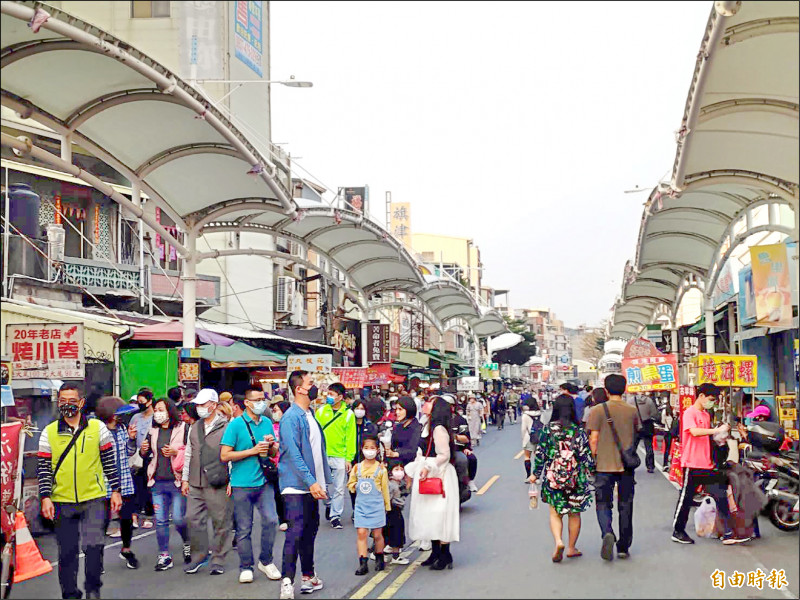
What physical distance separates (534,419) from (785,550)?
30.7 feet

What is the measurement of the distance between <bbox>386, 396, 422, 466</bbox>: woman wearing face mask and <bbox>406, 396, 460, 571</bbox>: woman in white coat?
957 millimetres

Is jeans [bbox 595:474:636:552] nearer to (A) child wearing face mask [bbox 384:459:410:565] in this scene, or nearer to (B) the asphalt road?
(B) the asphalt road

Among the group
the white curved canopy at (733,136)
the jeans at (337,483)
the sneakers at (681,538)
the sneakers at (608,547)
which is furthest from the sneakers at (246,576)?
the white curved canopy at (733,136)

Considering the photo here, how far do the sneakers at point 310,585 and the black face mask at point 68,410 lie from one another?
262cm

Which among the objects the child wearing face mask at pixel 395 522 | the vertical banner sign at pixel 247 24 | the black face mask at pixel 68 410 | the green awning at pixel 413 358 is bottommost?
the child wearing face mask at pixel 395 522

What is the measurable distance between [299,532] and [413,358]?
111 ft

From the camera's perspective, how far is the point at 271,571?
892 cm

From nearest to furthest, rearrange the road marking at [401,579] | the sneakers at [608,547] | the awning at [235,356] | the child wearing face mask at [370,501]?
the road marking at [401,579]
the sneakers at [608,547]
the child wearing face mask at [370,501]
the awning at [235,356]

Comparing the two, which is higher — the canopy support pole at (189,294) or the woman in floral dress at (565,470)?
the canopy support pole at (189,294)

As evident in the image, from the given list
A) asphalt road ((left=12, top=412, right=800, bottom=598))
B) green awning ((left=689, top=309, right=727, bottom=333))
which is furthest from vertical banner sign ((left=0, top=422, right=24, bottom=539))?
green awning ((left=689, top=309, right=727, bottom=333))

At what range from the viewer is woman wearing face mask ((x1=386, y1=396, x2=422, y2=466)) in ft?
33.1

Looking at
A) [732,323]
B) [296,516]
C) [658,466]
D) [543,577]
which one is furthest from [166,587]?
[732,323]

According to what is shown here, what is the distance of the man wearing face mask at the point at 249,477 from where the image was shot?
29.0ft

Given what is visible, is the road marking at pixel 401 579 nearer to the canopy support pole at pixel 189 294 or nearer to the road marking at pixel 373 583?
the road marking at pixel 373 583
